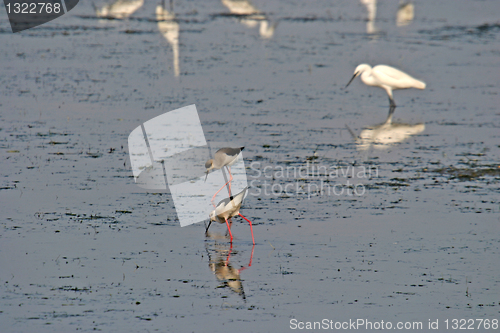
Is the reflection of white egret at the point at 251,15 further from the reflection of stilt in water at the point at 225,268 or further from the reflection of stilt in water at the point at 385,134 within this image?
the reflection of stilt in water at the point at 225,268

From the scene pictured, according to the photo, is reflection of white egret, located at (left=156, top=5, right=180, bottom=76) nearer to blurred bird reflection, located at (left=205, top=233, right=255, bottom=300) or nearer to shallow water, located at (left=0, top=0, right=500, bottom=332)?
shallow water, located at (left=0, top=0, right=500, bottom=332)

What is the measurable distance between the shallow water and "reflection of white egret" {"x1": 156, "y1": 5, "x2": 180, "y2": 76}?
1.12 ft

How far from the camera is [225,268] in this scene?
7.92 m

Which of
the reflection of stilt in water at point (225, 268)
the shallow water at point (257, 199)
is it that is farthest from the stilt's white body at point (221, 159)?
the reflection of stilt in water at point (225, 268)

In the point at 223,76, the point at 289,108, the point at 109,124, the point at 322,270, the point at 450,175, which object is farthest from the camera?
the point at 223,76

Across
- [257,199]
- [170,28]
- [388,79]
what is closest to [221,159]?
[257,199]

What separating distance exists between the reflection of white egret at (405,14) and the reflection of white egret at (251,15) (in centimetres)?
583

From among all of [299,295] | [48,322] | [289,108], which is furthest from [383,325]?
[289,108]

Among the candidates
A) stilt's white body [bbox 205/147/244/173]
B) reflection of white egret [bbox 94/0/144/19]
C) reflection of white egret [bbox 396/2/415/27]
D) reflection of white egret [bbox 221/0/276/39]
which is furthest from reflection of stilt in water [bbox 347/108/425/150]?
reflection of white egret [bbox 94/0/144/19]

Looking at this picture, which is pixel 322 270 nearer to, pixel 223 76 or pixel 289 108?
pixel 289 108

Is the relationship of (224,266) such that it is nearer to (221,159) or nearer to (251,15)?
(221,159)

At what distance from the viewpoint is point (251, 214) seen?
978 cm

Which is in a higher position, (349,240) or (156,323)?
(156,323)

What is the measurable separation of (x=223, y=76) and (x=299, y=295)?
13140 millimetres
